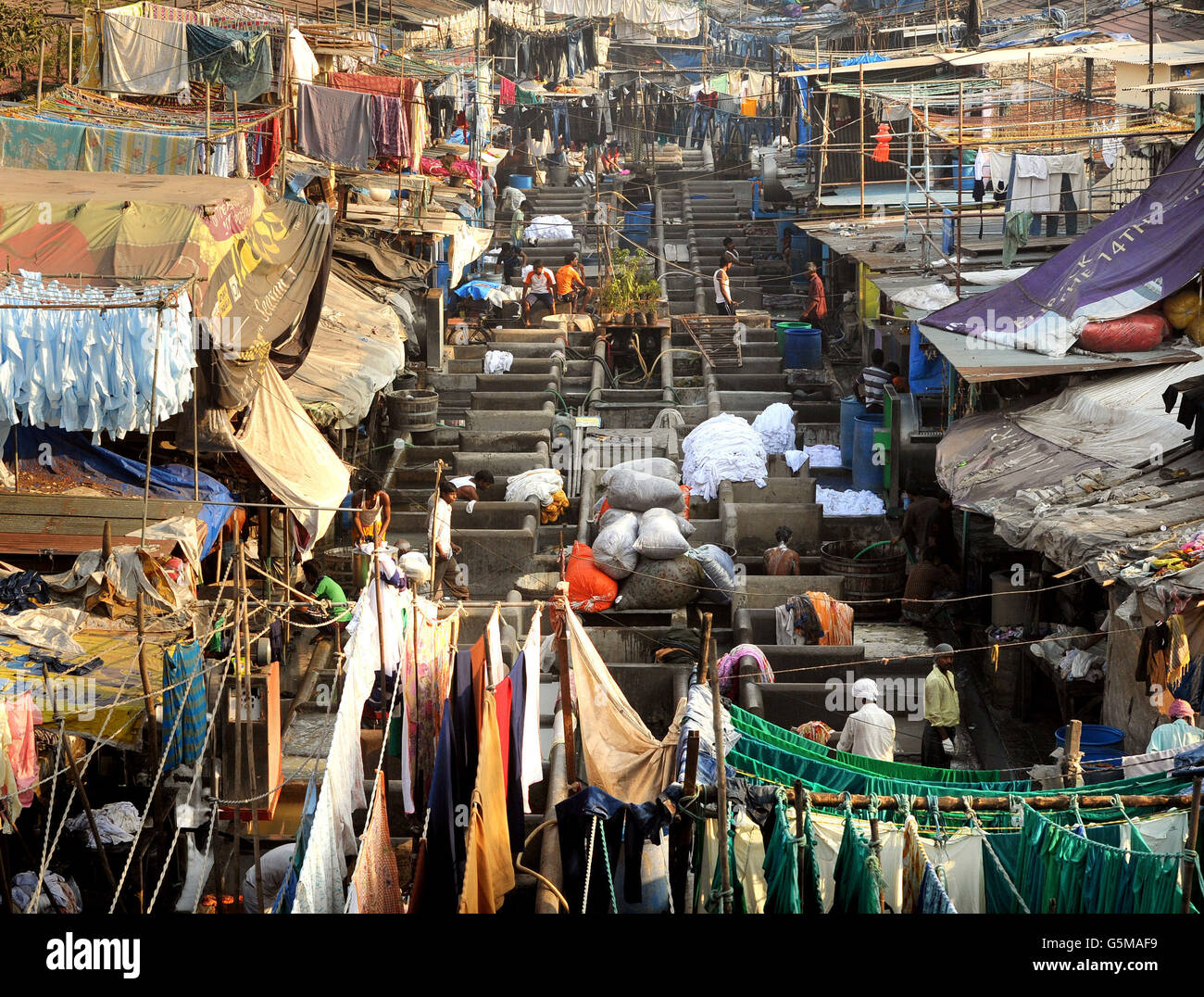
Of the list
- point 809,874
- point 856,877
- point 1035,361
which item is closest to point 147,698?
point 809,874

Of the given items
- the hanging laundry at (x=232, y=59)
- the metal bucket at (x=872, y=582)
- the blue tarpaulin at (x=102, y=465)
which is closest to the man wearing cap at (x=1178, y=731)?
the metal bucket at (x=872, y=582)

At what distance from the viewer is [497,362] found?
22.7m

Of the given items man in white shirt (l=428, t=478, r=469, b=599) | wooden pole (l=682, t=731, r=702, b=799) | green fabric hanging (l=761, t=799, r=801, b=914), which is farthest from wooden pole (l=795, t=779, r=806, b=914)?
man in white shirt (l=428, t=478, r=469, b=599)

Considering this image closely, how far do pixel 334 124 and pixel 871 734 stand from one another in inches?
443

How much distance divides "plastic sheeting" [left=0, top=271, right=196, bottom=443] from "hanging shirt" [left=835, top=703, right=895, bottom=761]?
17.4ft

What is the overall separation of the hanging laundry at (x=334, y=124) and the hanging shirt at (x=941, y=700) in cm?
1045

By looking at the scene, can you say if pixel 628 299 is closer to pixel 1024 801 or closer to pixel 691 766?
pixel 691 766

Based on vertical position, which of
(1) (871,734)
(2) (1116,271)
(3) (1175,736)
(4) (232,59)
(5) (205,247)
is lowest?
(1) (871,734)

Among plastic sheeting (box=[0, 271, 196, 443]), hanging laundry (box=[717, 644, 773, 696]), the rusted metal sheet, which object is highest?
plastic sheeting (box=[0, 271, 196, 443])

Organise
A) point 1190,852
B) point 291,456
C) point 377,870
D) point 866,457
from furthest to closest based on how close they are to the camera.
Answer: point 866,457
point 291,456
point 377,870
point 1190,852

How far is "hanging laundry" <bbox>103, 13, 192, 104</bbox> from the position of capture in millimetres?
16656

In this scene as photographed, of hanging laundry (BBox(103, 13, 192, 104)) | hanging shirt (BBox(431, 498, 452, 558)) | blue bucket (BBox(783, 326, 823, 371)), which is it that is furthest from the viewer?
blue bucket (BBox(783, 326, 823, 371))

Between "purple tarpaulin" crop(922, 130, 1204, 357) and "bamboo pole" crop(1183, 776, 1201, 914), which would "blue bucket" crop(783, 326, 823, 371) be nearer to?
"purple tarpaulin" crop(922, 130, 1204, 357)
